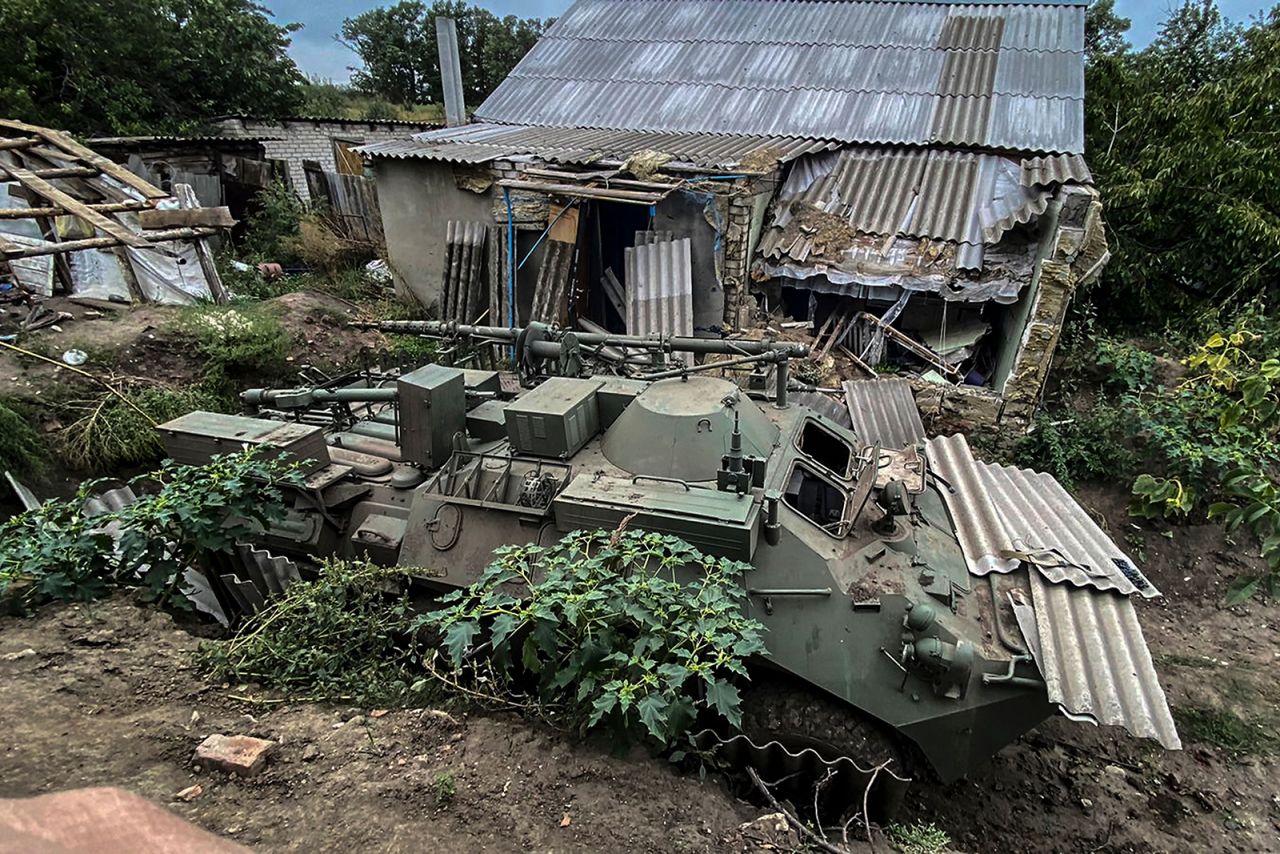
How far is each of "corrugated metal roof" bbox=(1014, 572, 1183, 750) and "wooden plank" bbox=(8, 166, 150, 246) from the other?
30.2ft

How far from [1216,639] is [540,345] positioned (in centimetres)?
615

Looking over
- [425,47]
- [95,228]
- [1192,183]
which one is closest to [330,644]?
[95,228]

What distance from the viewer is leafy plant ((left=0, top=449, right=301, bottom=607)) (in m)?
4.14

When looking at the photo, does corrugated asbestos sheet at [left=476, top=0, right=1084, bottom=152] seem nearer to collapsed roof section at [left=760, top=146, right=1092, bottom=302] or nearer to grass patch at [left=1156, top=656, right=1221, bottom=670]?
collapsed roof section at [left=760, top=146, right=1092, bottom=302]

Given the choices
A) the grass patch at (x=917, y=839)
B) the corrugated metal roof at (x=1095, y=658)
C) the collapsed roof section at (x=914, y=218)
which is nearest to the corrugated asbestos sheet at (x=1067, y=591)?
the corrugated metal roof at (x=1095, y=658)

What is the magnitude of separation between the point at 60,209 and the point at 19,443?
130 inches

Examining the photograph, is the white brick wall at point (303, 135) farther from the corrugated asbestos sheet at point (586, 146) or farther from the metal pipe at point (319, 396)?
the metal pipe at point (319, 396)

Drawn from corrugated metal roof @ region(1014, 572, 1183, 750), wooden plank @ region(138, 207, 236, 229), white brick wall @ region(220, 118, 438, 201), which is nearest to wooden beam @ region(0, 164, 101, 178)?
wooden plank @ region(138, 207, 236, 229)

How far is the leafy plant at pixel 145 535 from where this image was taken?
414cm

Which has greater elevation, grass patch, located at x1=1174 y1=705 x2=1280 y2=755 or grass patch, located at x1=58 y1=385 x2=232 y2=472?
grass patch, located at x1=58 y1=385 x2=232 y2=472

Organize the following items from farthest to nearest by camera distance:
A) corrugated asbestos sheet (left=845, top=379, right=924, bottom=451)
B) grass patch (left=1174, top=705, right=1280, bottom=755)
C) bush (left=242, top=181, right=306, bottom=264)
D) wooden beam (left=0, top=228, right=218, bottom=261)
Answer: bush (left=242, top=181, right=306, bottom=264), corrugated asbestos sheet (left=845, top=379, right=924, bottom=451), wooden beam (left=0, top=228, right=218, bottom=261), grass patch (left=1174, top=705, right=1280, bottom=755)

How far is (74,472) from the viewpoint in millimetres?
6641

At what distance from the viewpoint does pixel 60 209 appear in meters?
8.21

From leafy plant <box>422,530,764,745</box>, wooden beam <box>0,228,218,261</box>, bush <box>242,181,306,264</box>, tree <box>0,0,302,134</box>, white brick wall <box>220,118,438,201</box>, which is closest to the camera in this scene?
→ leafy plant <box>422,530,764,745</box>
